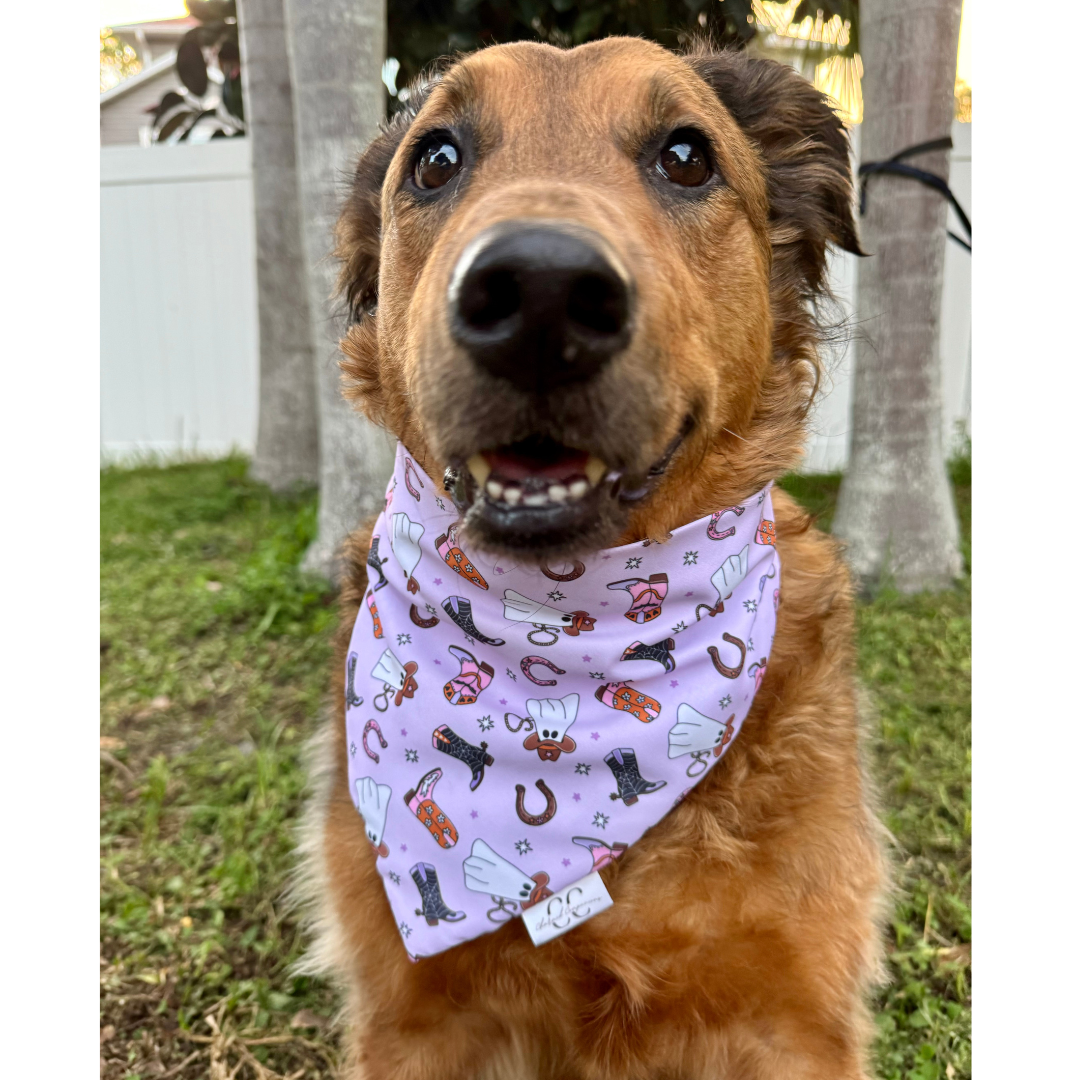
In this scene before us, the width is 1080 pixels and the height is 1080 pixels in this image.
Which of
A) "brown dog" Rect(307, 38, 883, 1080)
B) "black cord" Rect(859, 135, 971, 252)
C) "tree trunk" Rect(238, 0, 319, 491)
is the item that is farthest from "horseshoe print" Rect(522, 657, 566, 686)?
"tree trunk" Rect(238, 0, 319, 491)

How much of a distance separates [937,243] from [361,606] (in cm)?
351

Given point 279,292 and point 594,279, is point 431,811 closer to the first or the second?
point 594,279

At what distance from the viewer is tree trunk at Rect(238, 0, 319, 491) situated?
5.36 metres

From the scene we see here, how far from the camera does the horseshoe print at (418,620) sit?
81.0 inches

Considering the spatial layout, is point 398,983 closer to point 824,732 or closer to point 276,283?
point 824,732

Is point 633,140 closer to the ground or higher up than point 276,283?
higher up

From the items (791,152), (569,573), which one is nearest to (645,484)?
(569,573)

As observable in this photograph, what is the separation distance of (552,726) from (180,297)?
7914 mm

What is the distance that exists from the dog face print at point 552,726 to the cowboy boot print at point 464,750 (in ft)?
0.35

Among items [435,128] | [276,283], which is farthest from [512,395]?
[276,283]

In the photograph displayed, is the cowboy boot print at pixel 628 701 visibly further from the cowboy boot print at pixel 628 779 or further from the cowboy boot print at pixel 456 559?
the cowboy boot print at pixel 456 559

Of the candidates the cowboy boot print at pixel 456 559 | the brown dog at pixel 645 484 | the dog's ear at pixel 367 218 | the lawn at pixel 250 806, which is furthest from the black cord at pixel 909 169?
the cowboy boot print at pixel 456 559

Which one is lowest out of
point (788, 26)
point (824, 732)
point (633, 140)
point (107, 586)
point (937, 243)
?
point (107, 586)

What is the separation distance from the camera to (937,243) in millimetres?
4207
